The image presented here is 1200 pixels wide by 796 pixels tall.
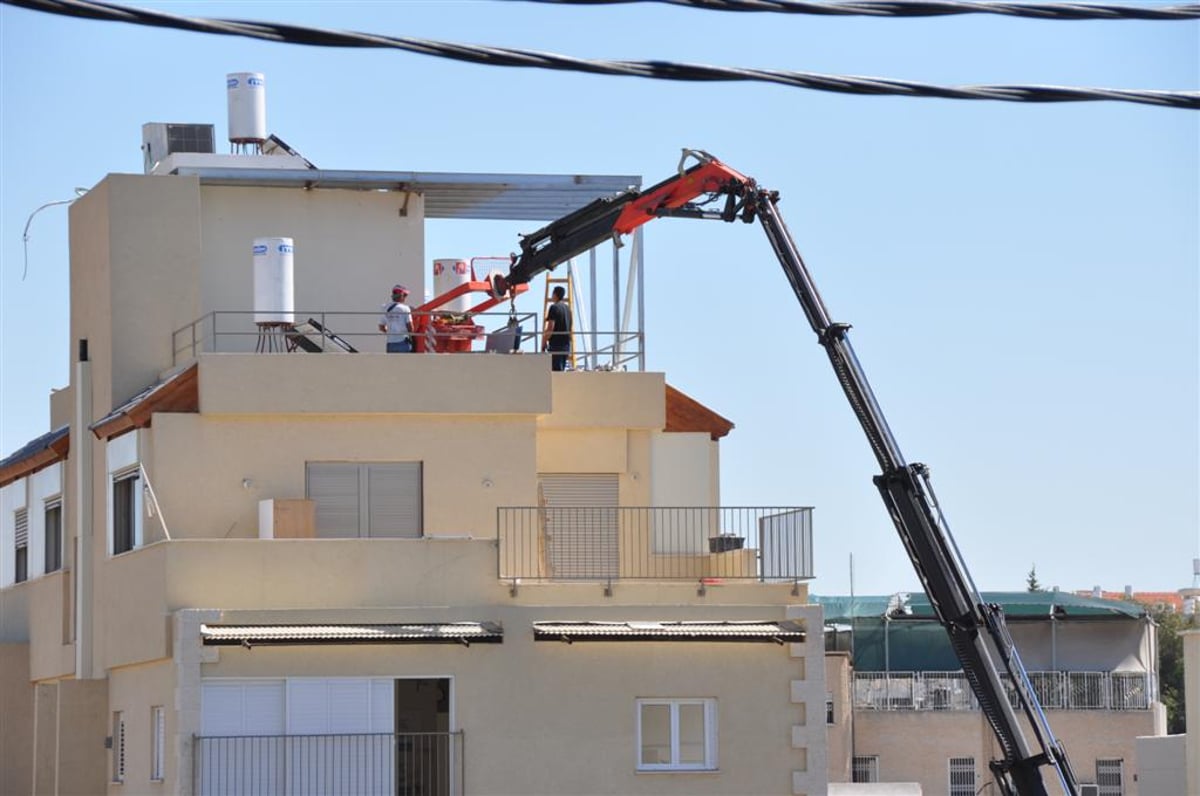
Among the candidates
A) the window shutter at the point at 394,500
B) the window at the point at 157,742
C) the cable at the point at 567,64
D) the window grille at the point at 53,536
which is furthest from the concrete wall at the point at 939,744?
the cable at the point at 567,64

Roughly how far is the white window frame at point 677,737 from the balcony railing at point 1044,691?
113 ft

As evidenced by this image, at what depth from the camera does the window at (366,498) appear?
33.5 metres

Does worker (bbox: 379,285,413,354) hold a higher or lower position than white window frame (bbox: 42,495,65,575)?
higher

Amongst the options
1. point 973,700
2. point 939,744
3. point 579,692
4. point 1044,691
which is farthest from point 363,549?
point 1044,691

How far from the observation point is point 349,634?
30766mm

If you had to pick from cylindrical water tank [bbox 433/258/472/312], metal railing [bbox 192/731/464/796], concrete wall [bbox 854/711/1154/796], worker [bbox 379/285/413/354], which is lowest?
concrete wall [bbox 854/711/1154/796]

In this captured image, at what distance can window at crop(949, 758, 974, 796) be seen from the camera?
64250mm

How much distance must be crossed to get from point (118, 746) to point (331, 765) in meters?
5.24

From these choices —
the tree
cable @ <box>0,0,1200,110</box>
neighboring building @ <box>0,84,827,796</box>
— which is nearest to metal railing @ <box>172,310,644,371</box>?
neighboring building @ <box>0,84,827,796</box>

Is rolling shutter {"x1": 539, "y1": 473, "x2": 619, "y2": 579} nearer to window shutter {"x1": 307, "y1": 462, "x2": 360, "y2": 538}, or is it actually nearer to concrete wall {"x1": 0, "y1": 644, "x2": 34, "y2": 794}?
window shutter {"x1": 307, "y1": 462, "x2": 360, "y2": 538}

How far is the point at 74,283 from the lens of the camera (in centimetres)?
3694

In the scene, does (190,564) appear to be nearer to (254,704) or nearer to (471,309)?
(254,704)

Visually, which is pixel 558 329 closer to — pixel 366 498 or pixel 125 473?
pixel 366 498

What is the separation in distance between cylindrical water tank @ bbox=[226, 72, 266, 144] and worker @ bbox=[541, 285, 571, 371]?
6.64 meters
